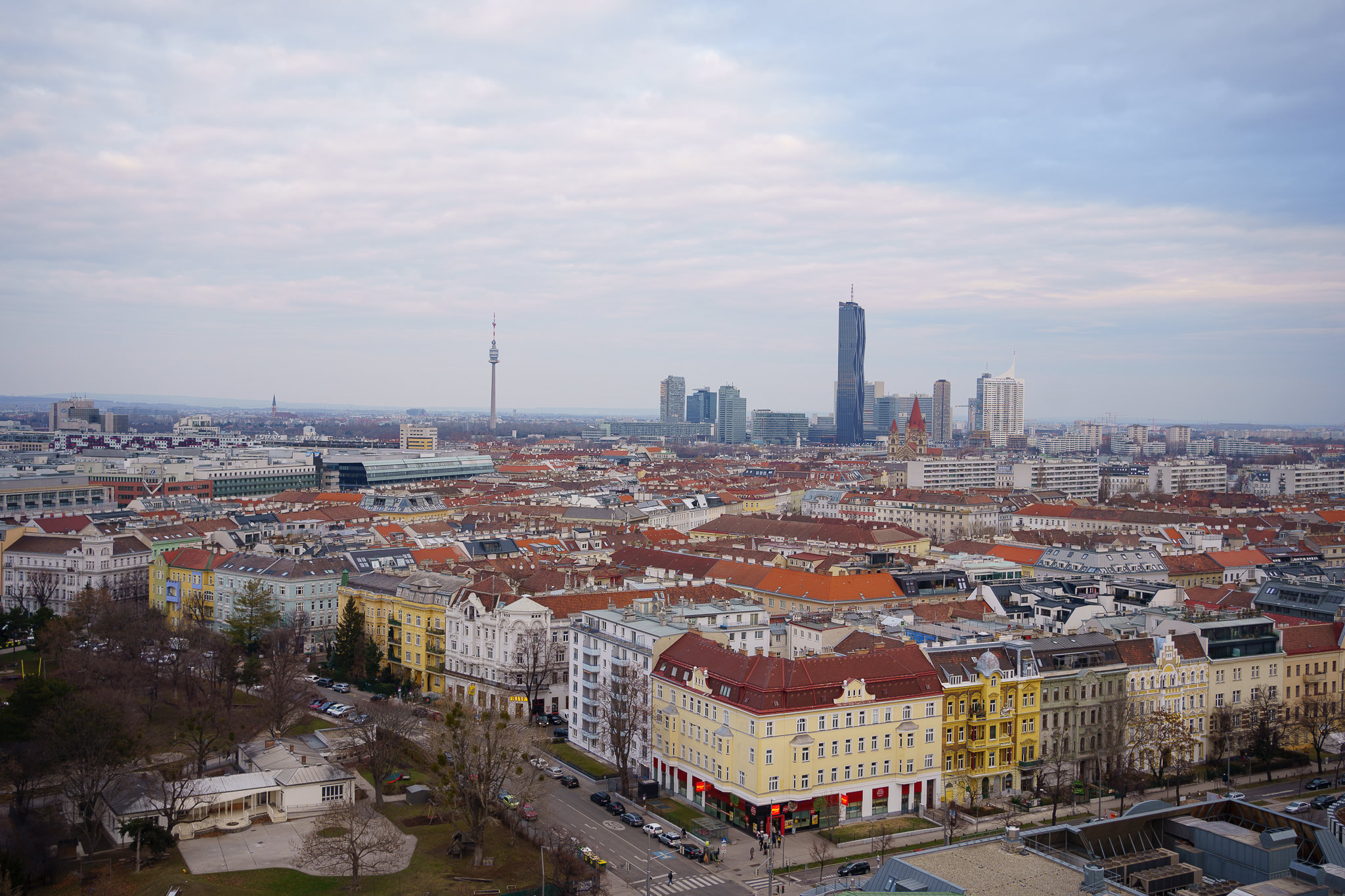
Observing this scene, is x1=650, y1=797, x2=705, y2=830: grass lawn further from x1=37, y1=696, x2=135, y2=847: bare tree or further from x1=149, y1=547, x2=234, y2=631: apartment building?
x1=149, y1=547, x2=234, y2=631: apartment building

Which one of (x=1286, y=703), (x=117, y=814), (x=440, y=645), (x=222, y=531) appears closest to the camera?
(x=117, y=814)

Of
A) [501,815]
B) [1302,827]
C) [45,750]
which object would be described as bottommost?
[501,815]

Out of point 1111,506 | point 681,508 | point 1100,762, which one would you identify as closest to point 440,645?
point 1100,762

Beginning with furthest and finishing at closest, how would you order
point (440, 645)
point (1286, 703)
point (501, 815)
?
1. point (440, 645)
2. point (1286, 703)
3. point (501, 815)

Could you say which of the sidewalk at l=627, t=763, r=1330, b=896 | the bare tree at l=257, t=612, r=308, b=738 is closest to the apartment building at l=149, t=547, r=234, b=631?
the bare tree at l=257, t=612, r=308, b=738

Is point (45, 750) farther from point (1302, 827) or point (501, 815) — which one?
point (1302, 827)

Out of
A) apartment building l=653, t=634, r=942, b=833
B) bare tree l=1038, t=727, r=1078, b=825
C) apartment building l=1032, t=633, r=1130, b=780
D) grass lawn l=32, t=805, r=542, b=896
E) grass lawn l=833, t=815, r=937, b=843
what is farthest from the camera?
apartment building l=1032, t=633, r=1130, b=780

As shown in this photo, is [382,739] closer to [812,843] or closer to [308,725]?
[308,725]

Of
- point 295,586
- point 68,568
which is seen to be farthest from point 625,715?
point 68,568
